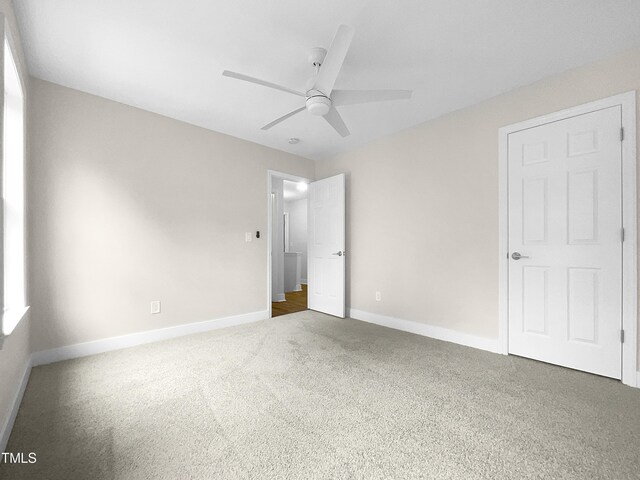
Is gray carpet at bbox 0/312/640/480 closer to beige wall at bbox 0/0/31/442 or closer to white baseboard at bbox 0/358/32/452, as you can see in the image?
white baseboard at bbox 0/358/32/452

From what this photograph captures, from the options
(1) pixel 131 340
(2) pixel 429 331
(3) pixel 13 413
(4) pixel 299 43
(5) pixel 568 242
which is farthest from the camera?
(2) pixel 429 331

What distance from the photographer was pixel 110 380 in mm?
2107

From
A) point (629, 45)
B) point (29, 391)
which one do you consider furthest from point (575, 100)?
point (29, 391)

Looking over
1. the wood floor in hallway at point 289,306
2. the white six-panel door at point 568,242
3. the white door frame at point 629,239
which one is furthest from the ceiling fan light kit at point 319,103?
the wood floor in hallway at point 289,306

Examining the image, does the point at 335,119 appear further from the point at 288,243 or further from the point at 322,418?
the point at 288,243

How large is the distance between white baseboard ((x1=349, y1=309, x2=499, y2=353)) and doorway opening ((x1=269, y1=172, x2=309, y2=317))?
3.90 ft

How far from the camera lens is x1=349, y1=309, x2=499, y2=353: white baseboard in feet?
9.09

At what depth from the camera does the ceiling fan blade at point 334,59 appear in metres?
1.57

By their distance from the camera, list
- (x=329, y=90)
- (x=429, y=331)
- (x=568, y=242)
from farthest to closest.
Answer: (x=429, y=331), (x=568, y=242), (x=329, y=90)

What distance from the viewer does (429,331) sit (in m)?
3.20

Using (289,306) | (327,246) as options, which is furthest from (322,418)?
(289,306)

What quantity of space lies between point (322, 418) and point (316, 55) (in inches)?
94.5

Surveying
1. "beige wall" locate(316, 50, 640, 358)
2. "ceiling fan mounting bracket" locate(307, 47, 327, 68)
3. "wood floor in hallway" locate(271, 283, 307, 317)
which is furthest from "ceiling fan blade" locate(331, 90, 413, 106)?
"wood floor in hallway" locate(271, 283, 307, 317)

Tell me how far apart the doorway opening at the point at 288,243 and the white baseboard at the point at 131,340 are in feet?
2.63
